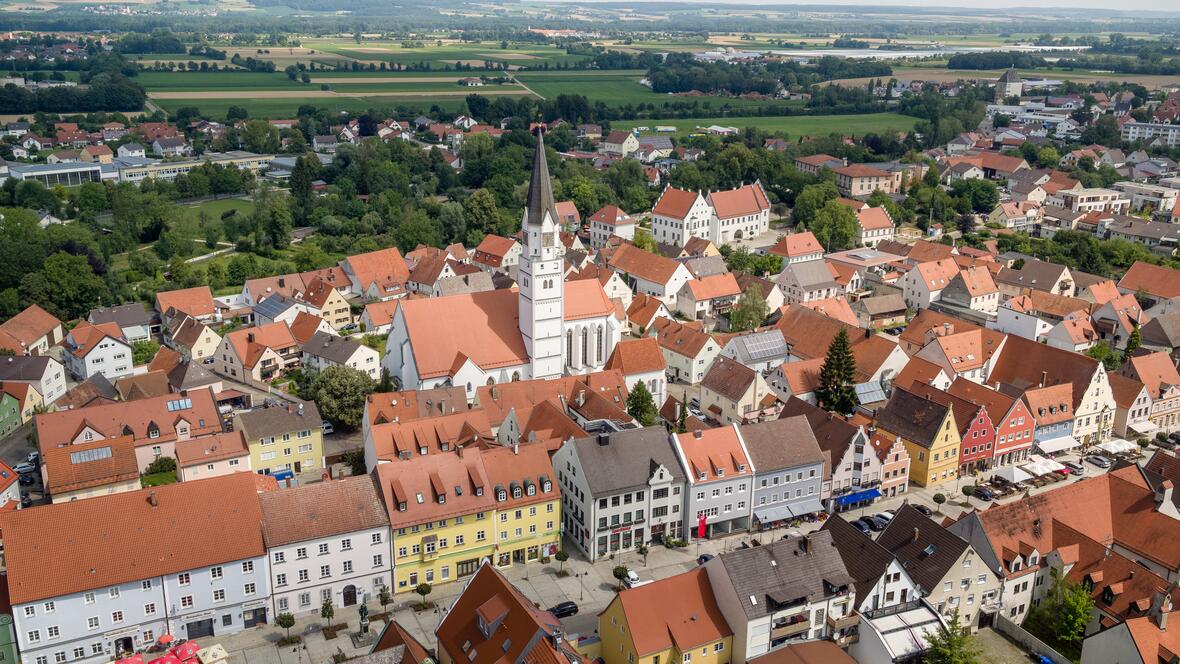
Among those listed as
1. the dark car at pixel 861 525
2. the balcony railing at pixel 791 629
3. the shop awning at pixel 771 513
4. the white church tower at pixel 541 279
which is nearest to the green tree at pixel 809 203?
the white church tower at pixel 541 279

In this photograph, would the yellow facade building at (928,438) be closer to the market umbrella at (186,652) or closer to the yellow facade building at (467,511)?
the yellow facade building at (467,511)

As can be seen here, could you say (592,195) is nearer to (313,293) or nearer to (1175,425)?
(313,293)

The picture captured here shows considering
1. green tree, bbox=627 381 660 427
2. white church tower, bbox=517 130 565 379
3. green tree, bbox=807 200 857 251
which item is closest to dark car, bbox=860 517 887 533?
green tree, bbox=627 381 660 427

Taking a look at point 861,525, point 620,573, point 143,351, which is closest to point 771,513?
point 861,525

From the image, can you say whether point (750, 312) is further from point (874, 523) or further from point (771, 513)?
point (771, 513)

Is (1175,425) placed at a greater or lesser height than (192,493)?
lesser

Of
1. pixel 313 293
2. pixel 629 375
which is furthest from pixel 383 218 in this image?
pixel 629 375

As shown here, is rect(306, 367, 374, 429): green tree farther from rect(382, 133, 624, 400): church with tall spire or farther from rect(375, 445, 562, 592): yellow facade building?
rect(375, 445, 562, 592): yellow facade building
